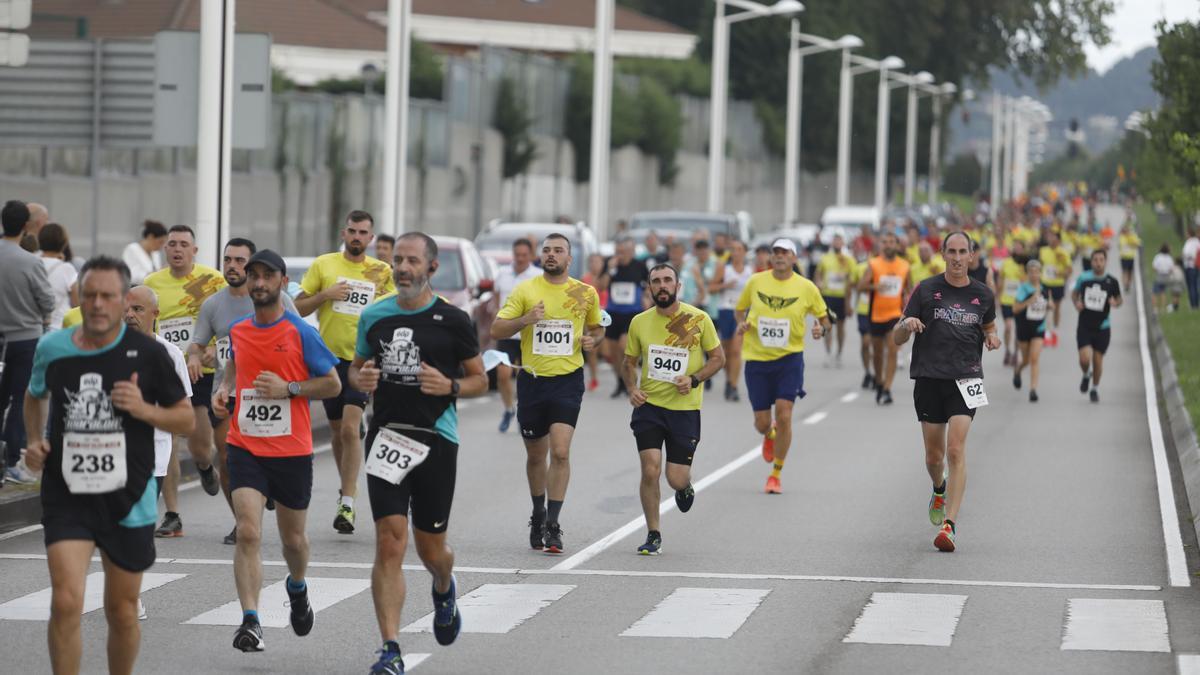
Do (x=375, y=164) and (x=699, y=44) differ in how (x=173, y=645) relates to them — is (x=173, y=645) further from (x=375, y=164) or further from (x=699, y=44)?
(x=699, y=44)

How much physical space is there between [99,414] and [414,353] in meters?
1.60

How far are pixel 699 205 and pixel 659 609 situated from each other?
62.6m

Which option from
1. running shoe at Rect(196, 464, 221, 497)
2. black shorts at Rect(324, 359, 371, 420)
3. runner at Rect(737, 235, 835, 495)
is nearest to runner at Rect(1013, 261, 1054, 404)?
runner at Rect(737, 235, 835, 495)

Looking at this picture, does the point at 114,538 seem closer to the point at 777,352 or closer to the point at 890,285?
the point at 777,352

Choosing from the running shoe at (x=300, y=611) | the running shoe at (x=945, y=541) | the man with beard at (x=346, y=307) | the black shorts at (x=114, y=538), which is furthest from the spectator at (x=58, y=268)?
the black shorts at (x=114, y=538)

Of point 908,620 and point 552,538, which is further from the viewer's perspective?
point 552,538

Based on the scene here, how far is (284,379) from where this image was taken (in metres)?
9.70

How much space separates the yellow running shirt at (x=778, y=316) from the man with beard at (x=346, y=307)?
333cm

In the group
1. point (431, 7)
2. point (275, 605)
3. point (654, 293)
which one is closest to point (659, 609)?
point (275, 605)

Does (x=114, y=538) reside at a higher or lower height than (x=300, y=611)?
higher

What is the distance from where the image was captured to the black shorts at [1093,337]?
2430cm

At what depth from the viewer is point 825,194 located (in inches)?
3647

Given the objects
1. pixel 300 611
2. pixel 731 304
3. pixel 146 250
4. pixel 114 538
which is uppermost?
pixel 146 250

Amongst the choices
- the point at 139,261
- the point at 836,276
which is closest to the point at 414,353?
the point at 139,261
